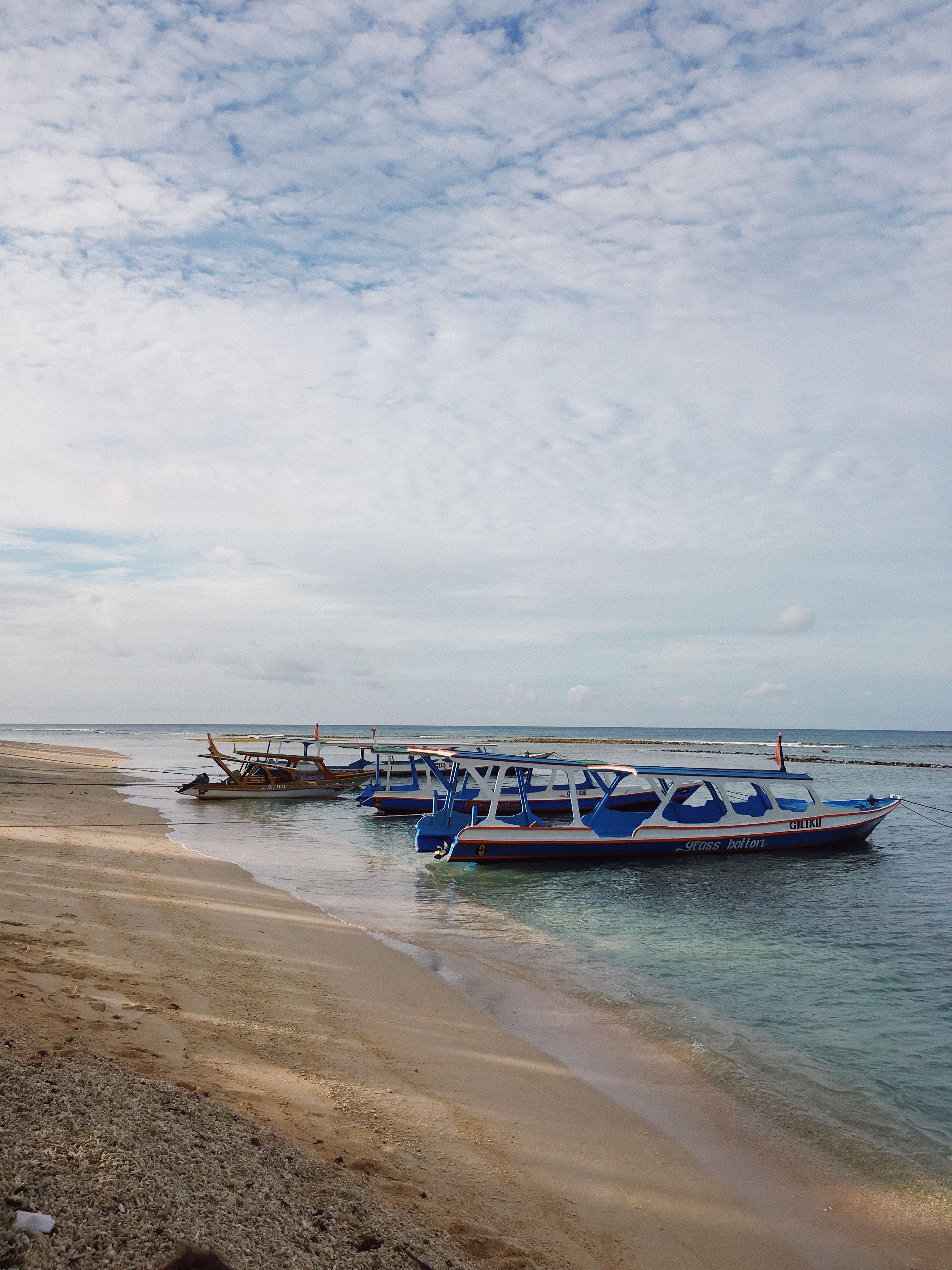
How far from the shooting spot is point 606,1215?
5355 millimetres

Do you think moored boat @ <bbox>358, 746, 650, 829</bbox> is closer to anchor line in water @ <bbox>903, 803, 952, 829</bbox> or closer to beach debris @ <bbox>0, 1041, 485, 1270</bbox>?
anchor line in water @ <bbox>903, 803, 952, 829</bbox>

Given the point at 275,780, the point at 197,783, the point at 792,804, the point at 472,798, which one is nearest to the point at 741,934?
the point at 792,804

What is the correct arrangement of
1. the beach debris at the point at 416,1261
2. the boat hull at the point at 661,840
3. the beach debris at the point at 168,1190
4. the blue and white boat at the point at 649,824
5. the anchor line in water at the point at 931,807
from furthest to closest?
the anchor line in water at the point at 931,807 → the blue and white boat at the point at 649,824 → the boat hull at the point at 661,840 → the beach debris at the point at 416,1261 → the beach debris at the point at 168,1190

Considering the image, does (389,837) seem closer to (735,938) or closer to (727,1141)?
(735,938)

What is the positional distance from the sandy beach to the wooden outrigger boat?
83.5 ft

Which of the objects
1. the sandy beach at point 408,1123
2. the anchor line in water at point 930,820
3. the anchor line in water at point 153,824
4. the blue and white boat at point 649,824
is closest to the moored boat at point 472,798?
the anchor line in water at point 153,824

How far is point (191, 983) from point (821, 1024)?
7960 millimetres

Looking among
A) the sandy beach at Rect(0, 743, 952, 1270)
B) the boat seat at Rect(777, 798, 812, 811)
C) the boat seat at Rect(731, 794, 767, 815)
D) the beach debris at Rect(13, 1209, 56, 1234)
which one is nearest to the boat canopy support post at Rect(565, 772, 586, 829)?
the boat seat at Rect(731, 794, 767, 815)

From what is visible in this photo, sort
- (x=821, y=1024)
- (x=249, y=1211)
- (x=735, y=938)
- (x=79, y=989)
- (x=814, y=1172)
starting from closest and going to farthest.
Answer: (x=249, y=1211) < (x=814, y=1172) < (x=79, y=989) < (x=821, y=1024) < (x=735, y=938)

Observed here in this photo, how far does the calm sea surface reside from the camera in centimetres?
827

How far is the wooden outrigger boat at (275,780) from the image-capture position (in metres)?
35.7

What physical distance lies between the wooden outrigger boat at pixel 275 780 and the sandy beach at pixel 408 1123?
25.4 m

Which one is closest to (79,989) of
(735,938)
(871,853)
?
(735,938)

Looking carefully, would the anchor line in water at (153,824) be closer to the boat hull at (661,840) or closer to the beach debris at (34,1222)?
the boat hull at (661,840)
